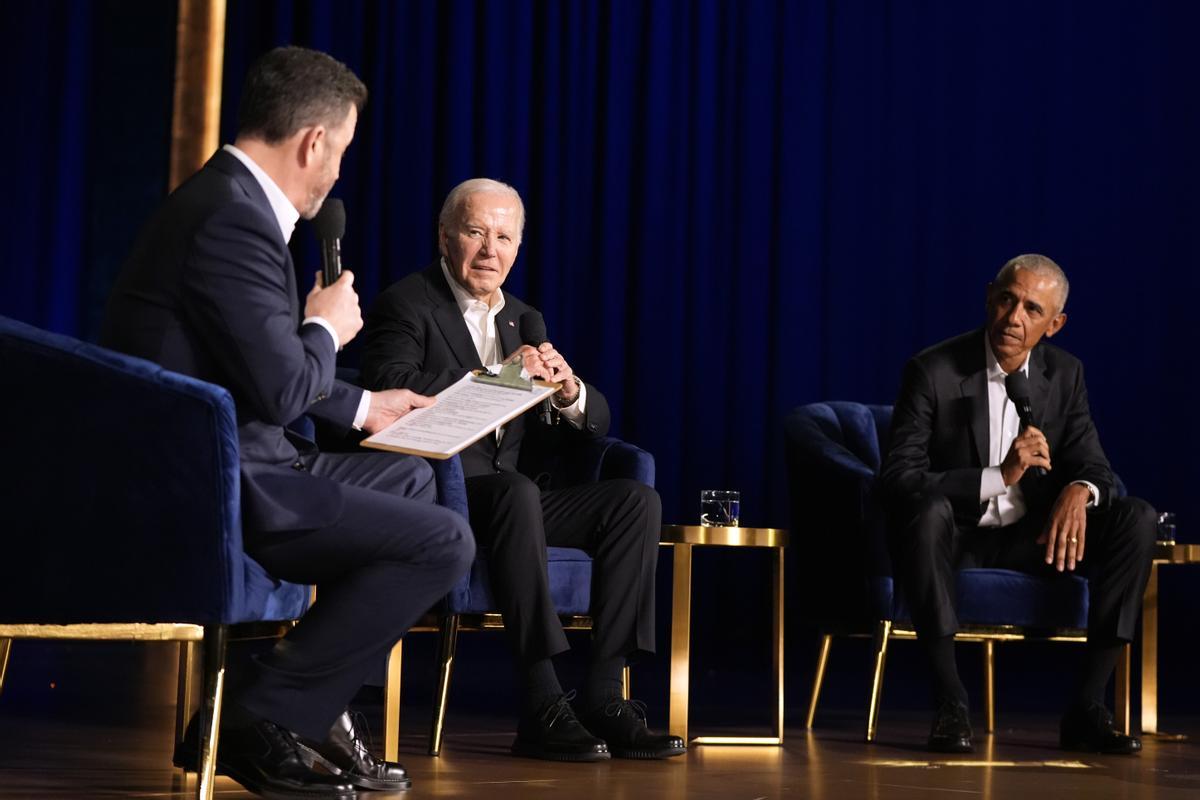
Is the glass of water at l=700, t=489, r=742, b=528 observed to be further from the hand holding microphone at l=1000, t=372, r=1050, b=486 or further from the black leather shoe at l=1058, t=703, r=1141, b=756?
the black leather shoe at l=1058, t=703, r=1141, b=756

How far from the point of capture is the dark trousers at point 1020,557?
349 cm

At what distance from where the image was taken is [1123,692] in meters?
3.77

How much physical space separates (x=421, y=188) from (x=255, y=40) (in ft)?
2.99

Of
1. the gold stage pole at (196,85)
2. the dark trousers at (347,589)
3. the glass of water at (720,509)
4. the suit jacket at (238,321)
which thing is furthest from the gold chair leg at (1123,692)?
the gold stage pole at (196,85)

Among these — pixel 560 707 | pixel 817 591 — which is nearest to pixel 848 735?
pixel 817 591

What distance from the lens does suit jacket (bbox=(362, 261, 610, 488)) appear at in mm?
3293

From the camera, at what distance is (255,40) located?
605 cm

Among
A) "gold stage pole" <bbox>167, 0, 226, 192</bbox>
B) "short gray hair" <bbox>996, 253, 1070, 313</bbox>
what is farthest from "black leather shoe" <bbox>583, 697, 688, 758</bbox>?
"gold stage pole" <bbox>167, 0, 226, 192</bbox>

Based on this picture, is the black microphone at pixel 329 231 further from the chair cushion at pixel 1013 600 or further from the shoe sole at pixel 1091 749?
the shoe sole at pixel 1091 749

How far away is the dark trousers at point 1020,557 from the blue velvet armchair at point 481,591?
25.4 inches

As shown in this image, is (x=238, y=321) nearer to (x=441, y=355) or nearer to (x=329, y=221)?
(x=329, y=221)

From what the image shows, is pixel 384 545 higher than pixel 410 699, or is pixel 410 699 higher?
pixel 384 545

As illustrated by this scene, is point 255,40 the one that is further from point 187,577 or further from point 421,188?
point 187,577

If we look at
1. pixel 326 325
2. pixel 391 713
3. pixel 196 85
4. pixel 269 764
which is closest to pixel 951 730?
pixel 391 713
